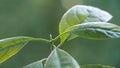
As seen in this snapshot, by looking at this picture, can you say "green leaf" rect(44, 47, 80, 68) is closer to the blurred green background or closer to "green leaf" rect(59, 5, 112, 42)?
"green leaf" rect(59, 5, 112, 42)

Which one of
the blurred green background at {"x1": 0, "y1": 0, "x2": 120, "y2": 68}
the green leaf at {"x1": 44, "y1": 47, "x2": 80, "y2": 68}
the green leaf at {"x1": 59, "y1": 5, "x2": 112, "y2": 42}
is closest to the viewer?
the green leaf at {"x1": 44, "y1": 47, "x2": 80, "y2": 68}

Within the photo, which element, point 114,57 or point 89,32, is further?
point 114,57

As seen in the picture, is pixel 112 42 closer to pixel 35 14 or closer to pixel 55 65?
pixel 35 14

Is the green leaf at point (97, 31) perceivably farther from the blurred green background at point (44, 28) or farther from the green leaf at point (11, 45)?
the blurred green background at point (44, 28)

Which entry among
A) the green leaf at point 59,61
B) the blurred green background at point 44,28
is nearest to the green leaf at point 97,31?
the green leaf at point 59,61

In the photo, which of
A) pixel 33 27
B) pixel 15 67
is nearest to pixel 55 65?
pixel 15 67

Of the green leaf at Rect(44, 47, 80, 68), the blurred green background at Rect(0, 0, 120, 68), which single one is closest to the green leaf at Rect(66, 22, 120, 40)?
the green leaf at Rect(44, 47, 80, 68)
